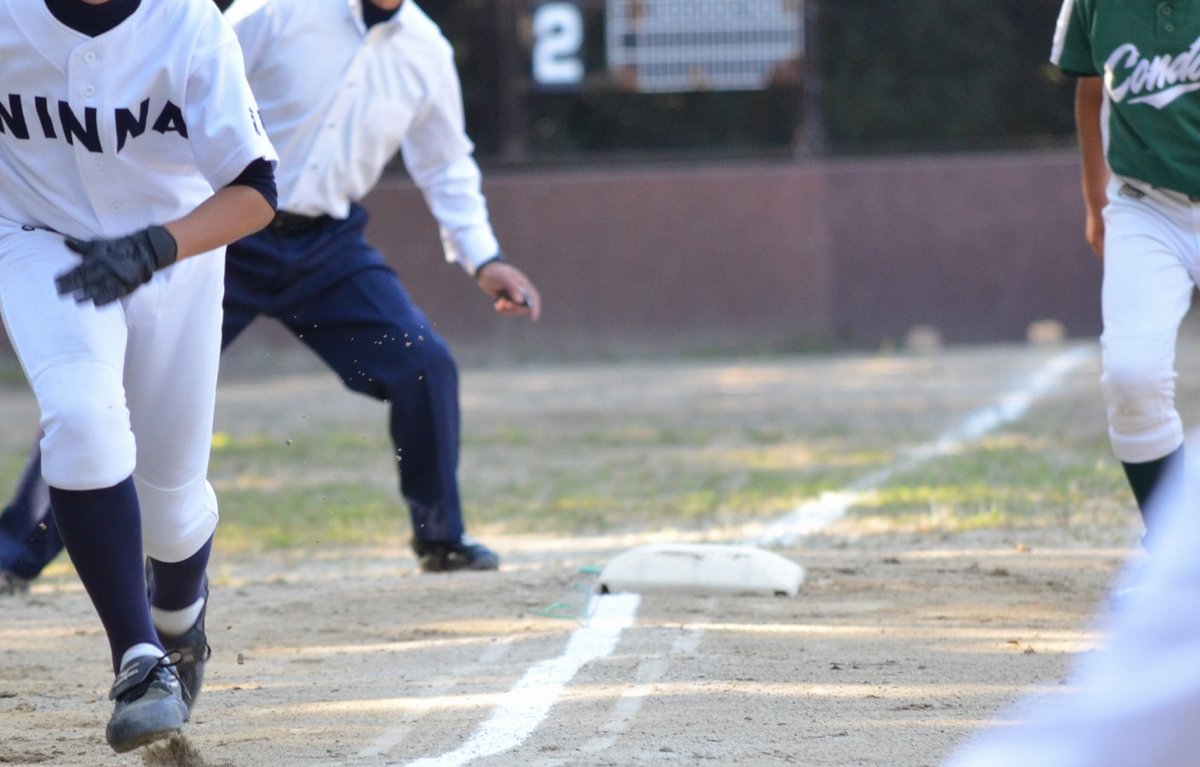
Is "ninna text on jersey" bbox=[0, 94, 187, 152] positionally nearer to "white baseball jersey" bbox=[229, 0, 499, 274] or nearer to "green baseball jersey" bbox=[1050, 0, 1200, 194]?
"white baseball jersey" bbox=[229, 0, 499, 274]

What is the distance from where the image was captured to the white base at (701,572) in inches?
195

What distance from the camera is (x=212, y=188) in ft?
11.6

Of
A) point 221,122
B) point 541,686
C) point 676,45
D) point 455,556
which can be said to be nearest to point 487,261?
point 455,556

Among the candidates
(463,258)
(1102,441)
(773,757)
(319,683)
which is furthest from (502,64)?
(773,757)

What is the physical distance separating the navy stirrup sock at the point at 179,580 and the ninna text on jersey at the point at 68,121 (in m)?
0.94

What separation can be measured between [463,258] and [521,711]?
2400 millimetres

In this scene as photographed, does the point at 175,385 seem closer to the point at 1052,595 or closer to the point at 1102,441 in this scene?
the point at 1052,595

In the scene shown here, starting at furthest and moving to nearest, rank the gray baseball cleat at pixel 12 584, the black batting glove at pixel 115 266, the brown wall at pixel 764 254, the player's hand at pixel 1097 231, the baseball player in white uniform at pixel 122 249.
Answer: the brown wall at pixel 764 254 < the gray baseball cleat at pixel 12 584 < the player's hand at pixel 1097 231 < the baseball player in white uniform at pixel 122 249 < the black batting glove at pixel 115 266

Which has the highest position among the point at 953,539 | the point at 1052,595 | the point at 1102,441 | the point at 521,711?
the point at 521,711

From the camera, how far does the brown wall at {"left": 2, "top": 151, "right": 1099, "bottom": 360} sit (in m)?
13.9

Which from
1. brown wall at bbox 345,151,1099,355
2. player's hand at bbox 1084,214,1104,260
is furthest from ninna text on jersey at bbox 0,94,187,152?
brown wall at bbox 345,151,1099,355

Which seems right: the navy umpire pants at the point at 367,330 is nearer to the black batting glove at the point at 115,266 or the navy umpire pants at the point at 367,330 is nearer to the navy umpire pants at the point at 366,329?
the navy umpire pants at the point at 366,329

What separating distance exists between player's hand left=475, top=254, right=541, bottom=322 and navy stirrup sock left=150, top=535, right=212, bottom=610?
1.84m

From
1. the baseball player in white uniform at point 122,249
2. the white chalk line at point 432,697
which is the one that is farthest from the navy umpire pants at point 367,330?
the baseball player in white uniform at point 122,249
